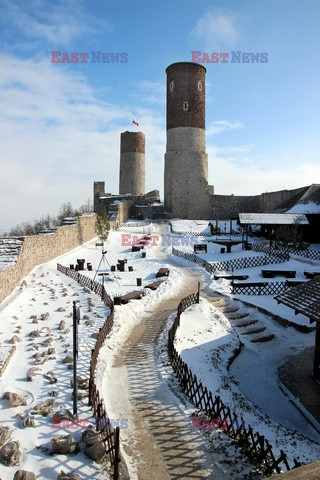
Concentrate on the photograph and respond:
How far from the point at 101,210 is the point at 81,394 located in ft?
86.8

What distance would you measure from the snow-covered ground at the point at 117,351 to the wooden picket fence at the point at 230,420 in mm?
546

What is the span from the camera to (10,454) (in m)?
5.45

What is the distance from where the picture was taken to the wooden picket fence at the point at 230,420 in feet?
18.8

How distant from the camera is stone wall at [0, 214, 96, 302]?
14031mm

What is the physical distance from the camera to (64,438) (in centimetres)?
590

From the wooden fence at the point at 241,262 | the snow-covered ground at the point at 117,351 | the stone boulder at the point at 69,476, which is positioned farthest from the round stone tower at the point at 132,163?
the stone boulder at the point at 69,476

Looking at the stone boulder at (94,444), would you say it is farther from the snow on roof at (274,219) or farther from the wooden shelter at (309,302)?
the snow on roof at (274,219)

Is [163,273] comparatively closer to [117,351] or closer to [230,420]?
[117,351]

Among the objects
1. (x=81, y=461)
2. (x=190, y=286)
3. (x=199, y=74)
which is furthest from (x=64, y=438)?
(x=199, y=74)

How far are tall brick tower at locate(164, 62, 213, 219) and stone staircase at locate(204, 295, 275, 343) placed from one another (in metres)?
29.0

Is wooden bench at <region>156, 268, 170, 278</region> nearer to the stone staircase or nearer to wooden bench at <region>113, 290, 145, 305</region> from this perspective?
the stone staircase

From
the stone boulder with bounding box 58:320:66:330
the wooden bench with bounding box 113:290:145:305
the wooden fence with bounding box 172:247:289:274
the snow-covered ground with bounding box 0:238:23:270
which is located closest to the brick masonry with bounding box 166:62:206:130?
the wooden fence with bounding box 172:247:289:274

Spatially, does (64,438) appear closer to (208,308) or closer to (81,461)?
(81,461)

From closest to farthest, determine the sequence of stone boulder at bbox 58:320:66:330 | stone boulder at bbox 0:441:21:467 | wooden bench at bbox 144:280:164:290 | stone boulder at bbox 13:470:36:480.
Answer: stone boulder at bbox 13:470:36:480 → stone boulder at bbox 0:441:21:467 → stone boulder at bbox 58:320:66:330 → wooden bench at bbox 144:280:164:290
